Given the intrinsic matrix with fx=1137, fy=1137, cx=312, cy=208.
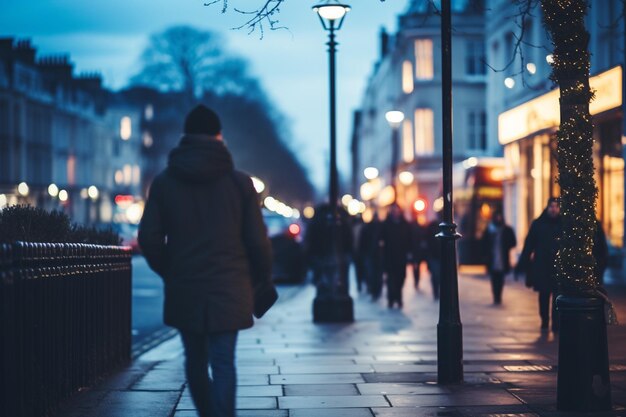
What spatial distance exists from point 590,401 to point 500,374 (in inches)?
97.6

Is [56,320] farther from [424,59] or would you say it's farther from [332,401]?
[424,59]

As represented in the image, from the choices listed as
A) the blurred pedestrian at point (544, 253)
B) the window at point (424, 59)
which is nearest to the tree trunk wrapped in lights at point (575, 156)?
the blurred pedestrian at point (544, 253)

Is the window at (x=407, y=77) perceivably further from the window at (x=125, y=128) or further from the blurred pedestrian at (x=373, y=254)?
the blurred pedestrian at (x=373, y=254)

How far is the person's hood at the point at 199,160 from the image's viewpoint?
6.14m

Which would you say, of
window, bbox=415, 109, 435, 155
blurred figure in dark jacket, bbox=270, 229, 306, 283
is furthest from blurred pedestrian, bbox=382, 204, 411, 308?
window, bbox=415, 109, 435, 155

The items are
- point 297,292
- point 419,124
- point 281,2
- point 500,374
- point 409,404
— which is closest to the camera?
point 409,404

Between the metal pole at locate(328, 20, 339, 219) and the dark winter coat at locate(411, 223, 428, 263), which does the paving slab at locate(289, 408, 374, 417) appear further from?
the dark winter coat at locate(411, 223, 428, 263)

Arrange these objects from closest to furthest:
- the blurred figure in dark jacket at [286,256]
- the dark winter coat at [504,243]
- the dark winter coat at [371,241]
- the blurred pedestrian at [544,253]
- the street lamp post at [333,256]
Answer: the blurred pedestrian at [544,253] → the street lamp post at [333,256] → the dark winter coat at [504,243] → the dark winter coat at [371,241] → the blurred figure in dark jacket at [286,256]

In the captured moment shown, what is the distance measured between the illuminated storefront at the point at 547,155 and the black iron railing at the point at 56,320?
1050 cm

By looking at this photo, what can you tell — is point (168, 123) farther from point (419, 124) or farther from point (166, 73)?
point (419, 124)

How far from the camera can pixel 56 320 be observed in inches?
314

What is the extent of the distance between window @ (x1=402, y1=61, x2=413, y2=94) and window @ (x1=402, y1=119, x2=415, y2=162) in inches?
70.3

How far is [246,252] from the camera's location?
625 cm

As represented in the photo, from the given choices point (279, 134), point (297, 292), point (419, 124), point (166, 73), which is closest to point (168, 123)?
point (279, 134)
